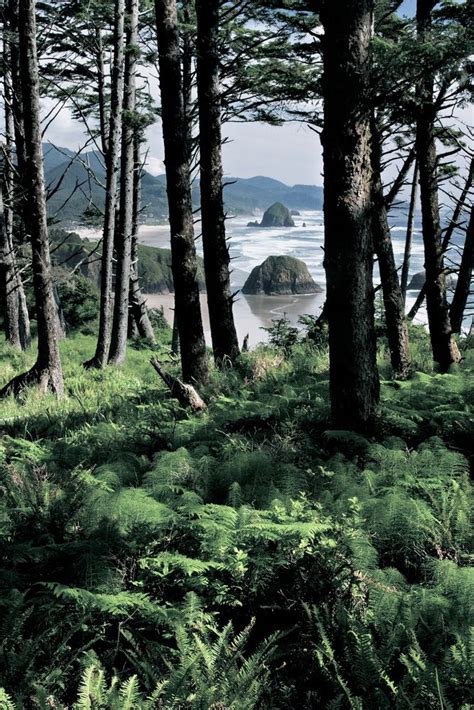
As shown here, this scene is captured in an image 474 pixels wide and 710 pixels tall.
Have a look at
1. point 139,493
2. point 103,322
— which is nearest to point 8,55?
point 103,322

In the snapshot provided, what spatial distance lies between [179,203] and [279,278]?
62573 millimetres

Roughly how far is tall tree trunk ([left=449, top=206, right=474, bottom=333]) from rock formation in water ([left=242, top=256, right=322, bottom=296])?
56625 mm

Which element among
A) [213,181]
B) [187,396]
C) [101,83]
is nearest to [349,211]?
[187,396]

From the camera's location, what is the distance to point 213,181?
28.0ft

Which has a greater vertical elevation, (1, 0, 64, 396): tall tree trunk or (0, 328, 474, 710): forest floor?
(1, 0, 64, 396): tall tree trunk

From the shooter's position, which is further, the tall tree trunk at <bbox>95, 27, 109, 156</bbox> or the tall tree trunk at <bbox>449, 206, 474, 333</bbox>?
the tall tree trunk at <bbox>95, 27, 109, 156</bbox>

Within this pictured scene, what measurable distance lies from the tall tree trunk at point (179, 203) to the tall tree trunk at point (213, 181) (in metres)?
0.83

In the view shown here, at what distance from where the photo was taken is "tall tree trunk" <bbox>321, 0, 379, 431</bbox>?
170 inches

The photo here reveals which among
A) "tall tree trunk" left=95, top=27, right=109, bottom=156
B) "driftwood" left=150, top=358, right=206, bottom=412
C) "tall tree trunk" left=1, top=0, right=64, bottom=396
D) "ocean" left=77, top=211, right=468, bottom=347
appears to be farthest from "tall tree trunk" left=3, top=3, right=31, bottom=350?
"ocean" left=77, top=211, right=468, bottom=347

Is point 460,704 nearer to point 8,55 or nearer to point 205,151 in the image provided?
point 205,151

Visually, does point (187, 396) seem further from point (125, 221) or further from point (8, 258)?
point (8, 258)

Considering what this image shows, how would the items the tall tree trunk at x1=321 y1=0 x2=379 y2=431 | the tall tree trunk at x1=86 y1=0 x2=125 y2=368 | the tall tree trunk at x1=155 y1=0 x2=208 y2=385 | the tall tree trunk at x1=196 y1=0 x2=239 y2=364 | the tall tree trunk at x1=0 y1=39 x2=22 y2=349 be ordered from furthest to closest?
1. the tall tree trunk at x1=0 y1=39 x2=22 y2=349
2. the tall tree trunk at x1=86 y1=0 x2=125 y2=368
3. the tall tree trunk at x1=196 y1=0 x2=239 y2=364
4. the tall tree trunk at x1=155 y1=0 x2=208 y2=385
5. the tall tree trunk at x1=321 y1=0 x2=379 y2=431

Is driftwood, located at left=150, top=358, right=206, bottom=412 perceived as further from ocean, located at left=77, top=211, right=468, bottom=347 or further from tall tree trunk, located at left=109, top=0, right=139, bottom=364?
ocean, located at left=77, top=211, right=468, bottom=347

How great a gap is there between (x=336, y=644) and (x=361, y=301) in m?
2.86
